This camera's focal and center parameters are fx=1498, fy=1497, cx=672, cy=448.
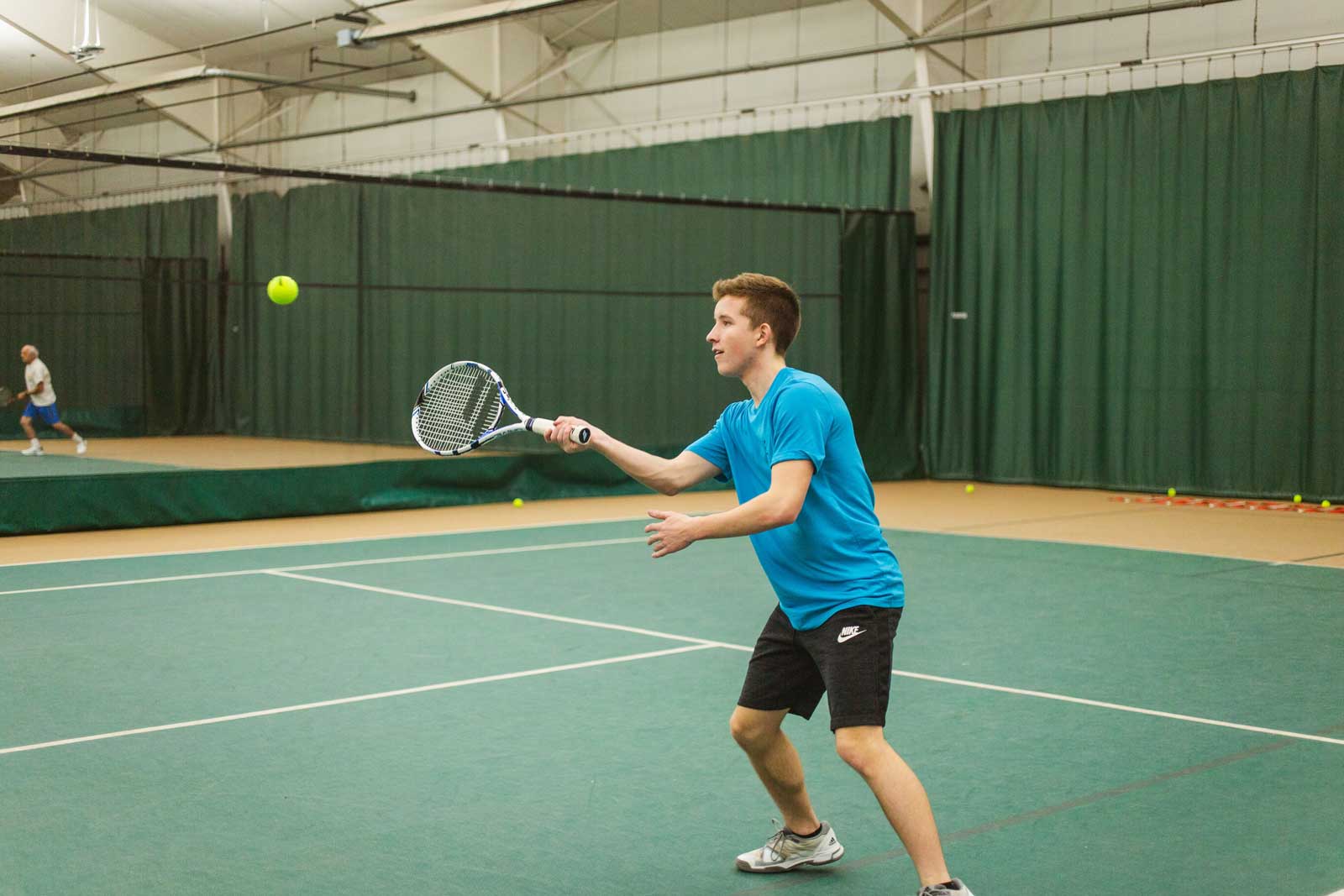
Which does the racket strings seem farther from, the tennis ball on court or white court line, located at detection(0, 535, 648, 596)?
the tennis ball on court

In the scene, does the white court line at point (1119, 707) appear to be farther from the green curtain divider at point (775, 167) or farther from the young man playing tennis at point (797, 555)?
the green curtain divider at point (775, 167)

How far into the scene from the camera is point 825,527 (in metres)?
3.33

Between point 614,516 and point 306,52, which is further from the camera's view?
point 306,52

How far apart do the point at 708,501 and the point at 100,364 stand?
6321mm

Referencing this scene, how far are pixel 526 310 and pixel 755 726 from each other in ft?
43.0

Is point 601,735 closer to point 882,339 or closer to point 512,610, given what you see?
point 512,610

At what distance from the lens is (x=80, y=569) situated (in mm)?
8867

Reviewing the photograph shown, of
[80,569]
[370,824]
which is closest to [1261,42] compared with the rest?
[80,569]

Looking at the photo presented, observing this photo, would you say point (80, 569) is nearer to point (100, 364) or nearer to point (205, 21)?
point (100, 364)

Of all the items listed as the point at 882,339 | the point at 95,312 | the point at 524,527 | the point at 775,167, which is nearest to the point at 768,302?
the point at 524,527

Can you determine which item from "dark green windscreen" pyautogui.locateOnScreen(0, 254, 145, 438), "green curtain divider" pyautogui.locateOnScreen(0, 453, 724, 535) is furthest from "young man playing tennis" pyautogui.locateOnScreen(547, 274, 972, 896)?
"dark green windscreen" pyautogui.locateOnScreen(0, 254, 145, 438)

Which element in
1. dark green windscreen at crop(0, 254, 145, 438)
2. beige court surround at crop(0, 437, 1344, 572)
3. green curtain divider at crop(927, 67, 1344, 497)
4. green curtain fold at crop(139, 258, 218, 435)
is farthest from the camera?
green curtain fold at crop(139, 258, 218, 435)

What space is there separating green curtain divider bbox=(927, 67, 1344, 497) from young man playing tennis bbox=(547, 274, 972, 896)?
425 inches

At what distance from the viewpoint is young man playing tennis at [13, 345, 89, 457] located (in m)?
11.2
